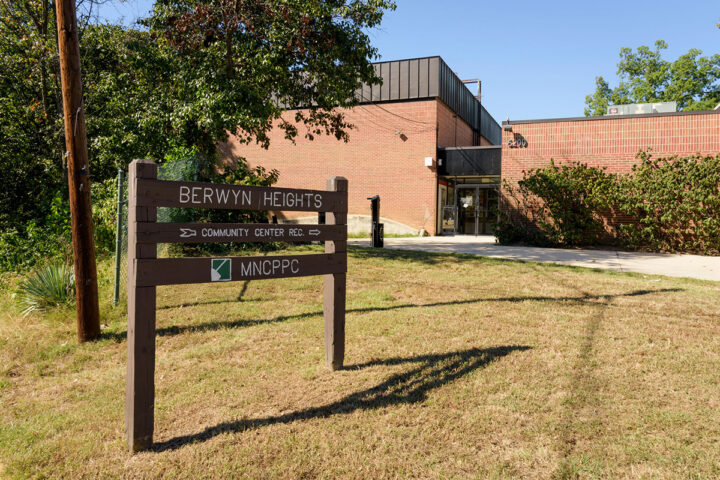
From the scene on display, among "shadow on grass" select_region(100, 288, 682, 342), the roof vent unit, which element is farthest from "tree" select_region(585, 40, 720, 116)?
"shadow on grass" select_region(100, 288, 682, 342)

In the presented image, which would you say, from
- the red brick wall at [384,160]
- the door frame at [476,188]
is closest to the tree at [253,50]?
the red brick wall at [384,160]

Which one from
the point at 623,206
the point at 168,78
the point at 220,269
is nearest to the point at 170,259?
the point at 220,269

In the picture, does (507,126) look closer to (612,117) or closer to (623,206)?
(612,117)

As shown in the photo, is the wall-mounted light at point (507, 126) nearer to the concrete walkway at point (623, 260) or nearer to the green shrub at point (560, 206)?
the green shrub at point (560, 206)

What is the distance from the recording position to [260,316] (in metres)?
6.12

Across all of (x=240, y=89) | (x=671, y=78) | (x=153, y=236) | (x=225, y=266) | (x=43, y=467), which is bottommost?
(x=43, y=467)

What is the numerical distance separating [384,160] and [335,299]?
1735 cm

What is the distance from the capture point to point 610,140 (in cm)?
1565

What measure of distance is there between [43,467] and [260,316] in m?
3.39

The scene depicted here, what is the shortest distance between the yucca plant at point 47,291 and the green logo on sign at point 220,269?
4.38 m

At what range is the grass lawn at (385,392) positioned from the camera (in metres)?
2.84

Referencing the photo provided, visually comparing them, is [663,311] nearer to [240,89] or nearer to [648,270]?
[648,270]

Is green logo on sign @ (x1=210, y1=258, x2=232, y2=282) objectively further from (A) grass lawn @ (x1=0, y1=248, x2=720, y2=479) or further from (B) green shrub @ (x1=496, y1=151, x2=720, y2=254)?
(B) green shrub @ (x1=496, y1=151, x2=720, y2=254)

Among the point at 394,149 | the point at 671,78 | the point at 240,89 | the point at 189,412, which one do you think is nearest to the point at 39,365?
the point at 189,412
